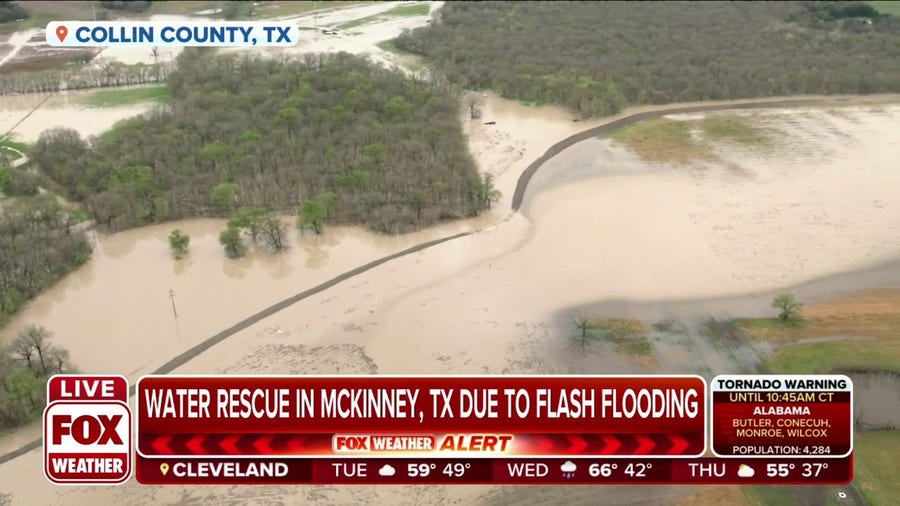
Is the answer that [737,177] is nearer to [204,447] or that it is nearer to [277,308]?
[277,308]

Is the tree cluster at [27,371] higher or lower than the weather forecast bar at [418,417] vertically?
lower

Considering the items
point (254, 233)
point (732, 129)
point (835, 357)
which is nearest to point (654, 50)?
point (732, 129)

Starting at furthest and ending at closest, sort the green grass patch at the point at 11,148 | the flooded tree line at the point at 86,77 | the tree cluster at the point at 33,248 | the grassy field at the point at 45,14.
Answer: the flooded tree line at the point at 86,77, the grassy field at the point at 45,14, the green grass patch at the point at 11,148, the tree cluster at the point at 33,248

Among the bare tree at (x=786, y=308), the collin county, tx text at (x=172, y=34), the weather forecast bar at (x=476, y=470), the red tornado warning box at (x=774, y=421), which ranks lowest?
the bare tree at (x=786, y=308)

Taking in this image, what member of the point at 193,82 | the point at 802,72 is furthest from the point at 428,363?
the point at 802,72

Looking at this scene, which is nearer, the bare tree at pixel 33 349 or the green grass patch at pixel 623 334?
the bare tree at pixel 33 349

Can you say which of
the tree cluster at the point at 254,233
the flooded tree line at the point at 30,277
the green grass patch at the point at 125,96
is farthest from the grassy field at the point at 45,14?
the tree cluster at the point at 254,233

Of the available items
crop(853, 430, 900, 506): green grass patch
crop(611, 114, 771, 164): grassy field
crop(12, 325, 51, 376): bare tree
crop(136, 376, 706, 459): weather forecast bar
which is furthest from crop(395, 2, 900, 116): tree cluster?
crop(136, 376, 706, 459): weather forecast bar

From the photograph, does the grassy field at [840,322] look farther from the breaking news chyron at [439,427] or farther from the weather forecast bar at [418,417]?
the weather forecast bar at [418,417]
